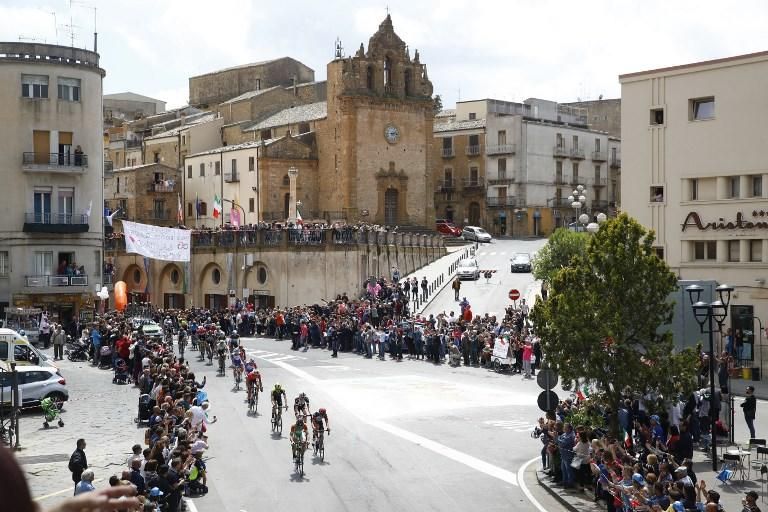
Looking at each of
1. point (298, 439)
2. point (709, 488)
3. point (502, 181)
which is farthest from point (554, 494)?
point (502, 181)

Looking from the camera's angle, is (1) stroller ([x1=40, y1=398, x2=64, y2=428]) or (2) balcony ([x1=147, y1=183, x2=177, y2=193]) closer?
(1) stroller ([x1=40, y1=398, x2=64, y2=428])

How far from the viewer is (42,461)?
21.7m

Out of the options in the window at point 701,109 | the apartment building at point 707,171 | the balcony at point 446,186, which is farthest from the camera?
the balcony at point 446,186

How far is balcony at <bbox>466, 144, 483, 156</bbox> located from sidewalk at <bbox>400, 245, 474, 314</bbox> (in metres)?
17.4

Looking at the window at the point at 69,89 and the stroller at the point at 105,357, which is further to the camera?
the window at the point at 69,89

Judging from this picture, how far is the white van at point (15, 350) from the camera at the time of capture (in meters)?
31.5

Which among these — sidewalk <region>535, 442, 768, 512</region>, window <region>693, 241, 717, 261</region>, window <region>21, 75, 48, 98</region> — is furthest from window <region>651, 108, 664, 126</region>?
window <region>21, 75, 48, 98</region>

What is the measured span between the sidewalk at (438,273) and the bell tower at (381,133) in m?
8.40

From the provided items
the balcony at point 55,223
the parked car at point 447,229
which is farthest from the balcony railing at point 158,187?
the balcony at point 55,223

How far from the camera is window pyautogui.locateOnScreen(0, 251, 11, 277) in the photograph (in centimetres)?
4884

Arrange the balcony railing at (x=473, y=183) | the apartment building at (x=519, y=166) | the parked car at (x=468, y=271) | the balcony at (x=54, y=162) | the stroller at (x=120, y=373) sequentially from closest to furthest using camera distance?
the stroller at (x=120, y=373) → the balcony at (x=54, y=162) → the parked car at (x=468, y=271) → the apartment building at (x=519, y=166) → the balcony railing at (x=473, y=183)

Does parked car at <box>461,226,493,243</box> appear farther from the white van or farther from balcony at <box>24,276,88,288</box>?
the white van

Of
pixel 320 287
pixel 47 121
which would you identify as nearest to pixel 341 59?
pixel 320 287

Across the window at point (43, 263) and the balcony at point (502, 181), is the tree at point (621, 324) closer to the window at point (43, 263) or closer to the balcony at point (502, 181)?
the window at point (43, 263)
